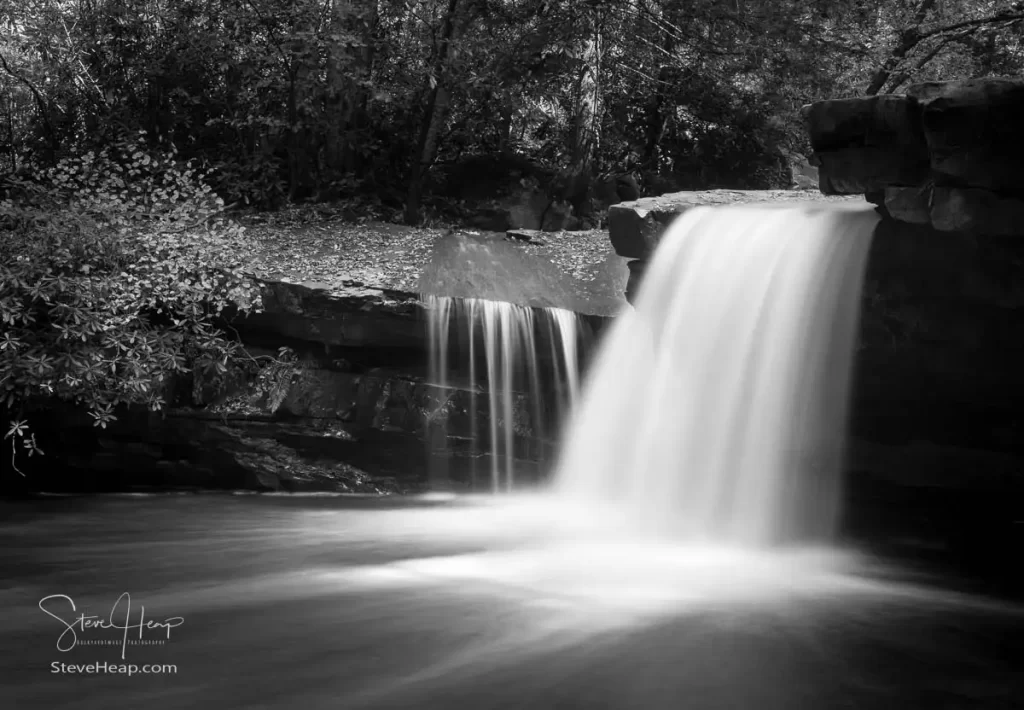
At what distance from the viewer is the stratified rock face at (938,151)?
6.41m

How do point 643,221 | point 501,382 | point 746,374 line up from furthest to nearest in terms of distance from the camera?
point 501,382 < point 643,221 < point 746,374

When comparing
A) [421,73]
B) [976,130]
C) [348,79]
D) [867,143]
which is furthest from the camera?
[421,73]

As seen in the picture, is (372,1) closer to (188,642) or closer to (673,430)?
(673,430)

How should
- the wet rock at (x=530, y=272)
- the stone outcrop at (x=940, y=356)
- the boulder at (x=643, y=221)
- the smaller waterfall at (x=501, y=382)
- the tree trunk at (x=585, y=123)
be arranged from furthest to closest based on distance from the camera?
1. the tree trunk at (x=585, y=123)
2. the wet rock at (x=530, y=272)
3. the smaller waterfall at (x=501, y=382)
4. the boulder at (x=643, y=221)
5. the stone outcrop at (x=940, y=356)

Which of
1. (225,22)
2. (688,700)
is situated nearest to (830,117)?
(688,700)

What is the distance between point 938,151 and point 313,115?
359 inches

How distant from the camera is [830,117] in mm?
7500

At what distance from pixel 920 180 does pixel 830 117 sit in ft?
2.90

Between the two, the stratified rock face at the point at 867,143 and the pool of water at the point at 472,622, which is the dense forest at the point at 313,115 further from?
the stratified rock face at the point at 867,143

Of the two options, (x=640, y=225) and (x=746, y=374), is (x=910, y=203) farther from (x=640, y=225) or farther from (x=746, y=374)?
(x=640, y=225)

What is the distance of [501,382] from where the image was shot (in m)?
11.0

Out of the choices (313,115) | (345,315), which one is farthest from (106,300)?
(313,115)

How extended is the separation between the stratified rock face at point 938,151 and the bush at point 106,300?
6.39m

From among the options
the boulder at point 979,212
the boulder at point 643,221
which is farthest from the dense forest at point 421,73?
the boulder at point 979,212
